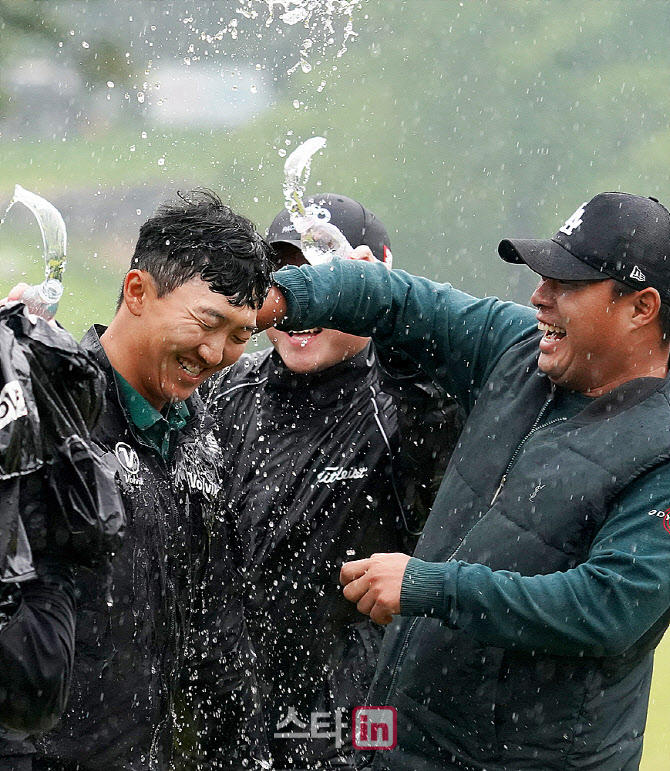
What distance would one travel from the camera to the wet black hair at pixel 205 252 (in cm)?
202

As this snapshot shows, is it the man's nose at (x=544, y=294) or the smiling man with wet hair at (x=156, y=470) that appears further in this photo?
the man's nose at (x=544, y=294)

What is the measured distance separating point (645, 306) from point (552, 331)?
202mm

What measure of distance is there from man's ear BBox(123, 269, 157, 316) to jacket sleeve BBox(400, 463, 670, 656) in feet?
2.46

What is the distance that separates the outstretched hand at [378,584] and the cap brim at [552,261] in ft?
2.29

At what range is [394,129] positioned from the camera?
12297 millimetres

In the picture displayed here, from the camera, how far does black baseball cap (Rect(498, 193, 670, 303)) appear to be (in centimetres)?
215

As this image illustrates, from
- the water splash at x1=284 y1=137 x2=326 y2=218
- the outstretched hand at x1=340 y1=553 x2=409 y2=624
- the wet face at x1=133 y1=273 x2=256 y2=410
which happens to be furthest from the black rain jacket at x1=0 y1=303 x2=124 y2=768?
the water splash at x1=284 y1=137 x2=326 y2=218

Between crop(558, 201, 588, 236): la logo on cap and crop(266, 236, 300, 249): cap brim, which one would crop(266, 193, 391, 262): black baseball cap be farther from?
crop(558, 201, 588, 236): la logo on cap

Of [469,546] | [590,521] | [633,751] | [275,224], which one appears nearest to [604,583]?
[590,521]

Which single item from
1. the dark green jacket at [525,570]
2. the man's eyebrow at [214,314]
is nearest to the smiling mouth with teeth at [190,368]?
the man's eyebrow at [214,314]

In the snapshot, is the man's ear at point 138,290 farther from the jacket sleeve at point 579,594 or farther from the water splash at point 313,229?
the water splash at point 313,229

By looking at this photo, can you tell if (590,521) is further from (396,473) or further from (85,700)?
(85,700)

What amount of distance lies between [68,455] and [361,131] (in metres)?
12.2

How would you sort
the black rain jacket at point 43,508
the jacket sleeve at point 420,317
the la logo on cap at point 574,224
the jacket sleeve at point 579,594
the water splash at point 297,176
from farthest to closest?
the water splash at point 297,176 → the jacket sleeve at point 420,317 → the la logo on cap at point 574,224 → the jacket sleeve at point 579,594 → the black rain jacket at point 43,508
